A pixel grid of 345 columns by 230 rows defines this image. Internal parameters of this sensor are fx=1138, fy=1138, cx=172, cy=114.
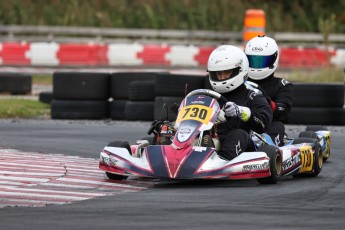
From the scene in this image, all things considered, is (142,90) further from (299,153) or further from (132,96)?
(299,153)

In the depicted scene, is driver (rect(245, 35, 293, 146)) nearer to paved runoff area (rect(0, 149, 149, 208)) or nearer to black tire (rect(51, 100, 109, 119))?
paved runoff area (rect(0, 149, 149, 208))

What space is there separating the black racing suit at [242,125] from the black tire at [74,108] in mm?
6995

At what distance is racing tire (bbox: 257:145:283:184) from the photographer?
898 centimetres

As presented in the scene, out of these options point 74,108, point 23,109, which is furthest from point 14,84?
point 74,108

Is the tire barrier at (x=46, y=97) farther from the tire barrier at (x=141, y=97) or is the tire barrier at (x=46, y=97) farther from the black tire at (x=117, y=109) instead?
the black tire at (x=117, y=109)

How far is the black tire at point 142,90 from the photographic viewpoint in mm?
15953

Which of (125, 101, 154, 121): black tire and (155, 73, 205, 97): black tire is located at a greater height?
(155, 73, 205, 97): black tire

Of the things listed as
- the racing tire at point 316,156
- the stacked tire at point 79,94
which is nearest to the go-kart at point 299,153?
the racing tire at point 316,156

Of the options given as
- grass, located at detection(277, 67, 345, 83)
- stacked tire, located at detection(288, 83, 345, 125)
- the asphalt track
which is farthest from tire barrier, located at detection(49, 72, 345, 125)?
grass, located at detection(277, 67, 345, 83)

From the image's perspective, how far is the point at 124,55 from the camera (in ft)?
92.8

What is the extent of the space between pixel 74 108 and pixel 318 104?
11.8 feet

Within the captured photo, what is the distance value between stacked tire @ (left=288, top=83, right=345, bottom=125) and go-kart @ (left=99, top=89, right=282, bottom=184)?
621cm

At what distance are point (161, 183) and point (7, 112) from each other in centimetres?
857

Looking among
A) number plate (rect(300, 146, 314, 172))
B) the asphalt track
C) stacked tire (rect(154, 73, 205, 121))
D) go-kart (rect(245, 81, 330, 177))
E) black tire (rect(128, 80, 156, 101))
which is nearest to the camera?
the asphalt track
